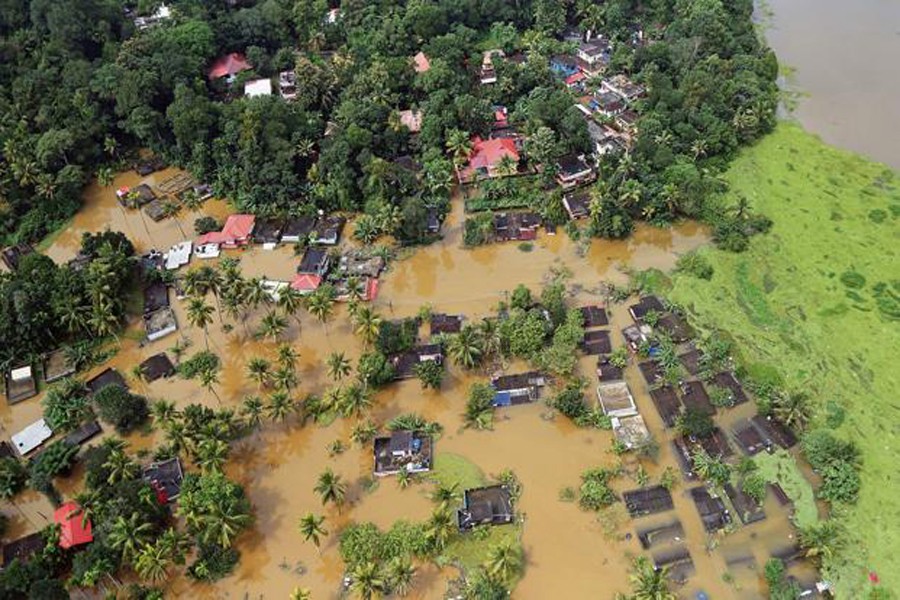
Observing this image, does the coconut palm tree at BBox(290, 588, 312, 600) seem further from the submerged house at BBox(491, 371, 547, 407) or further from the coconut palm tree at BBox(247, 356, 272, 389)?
the submerged house at BBox(491, 371, 547, 407)

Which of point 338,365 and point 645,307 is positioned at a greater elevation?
point 338,365

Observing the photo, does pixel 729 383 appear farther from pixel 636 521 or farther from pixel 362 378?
pixel 362 378

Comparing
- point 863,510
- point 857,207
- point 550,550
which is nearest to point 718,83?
point 857,207

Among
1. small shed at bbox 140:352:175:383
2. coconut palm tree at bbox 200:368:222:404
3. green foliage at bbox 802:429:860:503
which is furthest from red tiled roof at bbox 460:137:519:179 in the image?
green foliage at bbox 802:429:860:503

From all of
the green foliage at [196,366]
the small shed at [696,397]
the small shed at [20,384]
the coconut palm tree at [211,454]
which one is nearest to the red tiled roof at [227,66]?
the green foliage at [196,366]

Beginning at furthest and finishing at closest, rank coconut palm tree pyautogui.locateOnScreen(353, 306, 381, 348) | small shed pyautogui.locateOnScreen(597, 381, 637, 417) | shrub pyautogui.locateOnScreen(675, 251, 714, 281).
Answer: shrub pyautogui.locateOnScreen(675, 251, 714, 281) < coconut palm tree pyautogui.locateOnScreen(353, 306, 381, 348) < small shed pyautogui.locateOnScreen(597, 381, 637, 417)

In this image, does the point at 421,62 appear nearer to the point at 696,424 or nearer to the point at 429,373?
the point at 429,373

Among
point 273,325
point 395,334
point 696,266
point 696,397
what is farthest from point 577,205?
point 273,325
